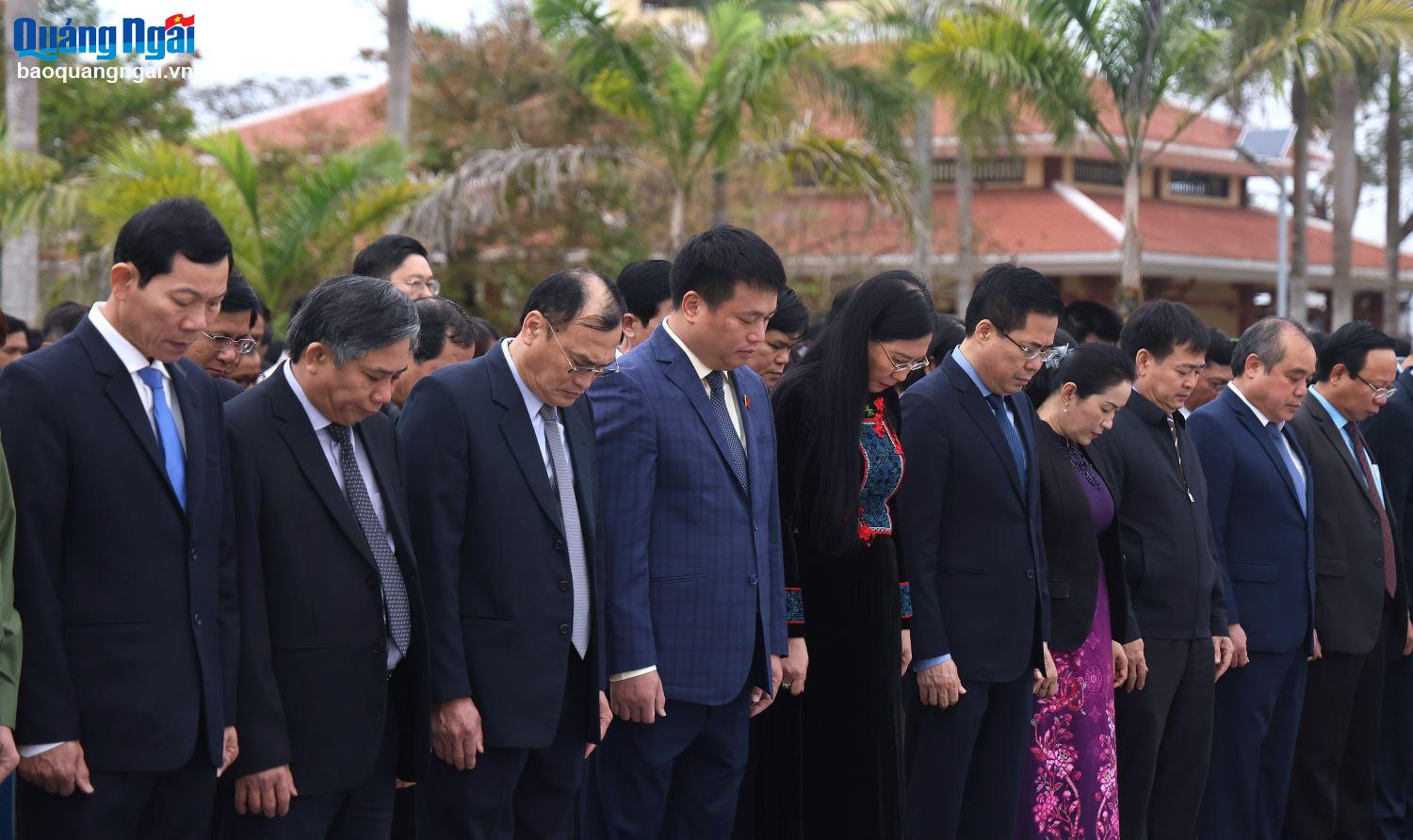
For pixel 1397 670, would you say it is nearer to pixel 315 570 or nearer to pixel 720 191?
pixel 315 570

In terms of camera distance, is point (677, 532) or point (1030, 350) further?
point (1030, 350)

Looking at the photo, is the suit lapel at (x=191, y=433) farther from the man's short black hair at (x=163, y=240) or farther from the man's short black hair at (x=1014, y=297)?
the man's short black hair at (x=1014, y=297)

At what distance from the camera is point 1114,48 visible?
12.8 meters

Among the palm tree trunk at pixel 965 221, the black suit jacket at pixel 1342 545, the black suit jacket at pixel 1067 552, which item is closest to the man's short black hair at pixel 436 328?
the black suit jacket at pixel 1067 552

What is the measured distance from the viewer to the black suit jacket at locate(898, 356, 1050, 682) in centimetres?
497

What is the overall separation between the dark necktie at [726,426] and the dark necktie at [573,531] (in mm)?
517

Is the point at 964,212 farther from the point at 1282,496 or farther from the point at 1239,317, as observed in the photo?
the point at 1282,496

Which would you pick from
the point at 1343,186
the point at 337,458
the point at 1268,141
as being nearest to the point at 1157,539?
the point at 337,458

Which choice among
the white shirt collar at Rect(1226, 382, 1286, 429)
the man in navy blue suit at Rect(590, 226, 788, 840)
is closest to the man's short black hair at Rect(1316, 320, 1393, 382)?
the white shirt collar at Rect(1226, 382, 1286, 429)

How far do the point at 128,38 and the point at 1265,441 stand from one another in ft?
23.2

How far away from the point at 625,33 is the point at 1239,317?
52.2 ft

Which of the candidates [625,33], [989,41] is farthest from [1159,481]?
[625,33]

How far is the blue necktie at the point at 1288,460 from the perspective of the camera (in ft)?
21.0

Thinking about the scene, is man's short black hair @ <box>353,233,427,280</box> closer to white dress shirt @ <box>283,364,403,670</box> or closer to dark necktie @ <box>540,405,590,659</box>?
dark necktie @ <box>540,405,590,659</box>
